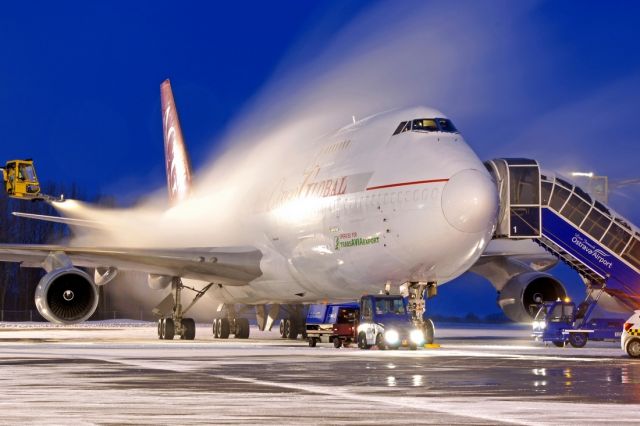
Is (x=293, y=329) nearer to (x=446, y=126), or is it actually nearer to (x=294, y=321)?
(x=294, y=321)

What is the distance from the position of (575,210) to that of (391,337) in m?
7.71

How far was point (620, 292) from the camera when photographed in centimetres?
2983

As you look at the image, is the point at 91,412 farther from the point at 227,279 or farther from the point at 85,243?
the point at 85,243

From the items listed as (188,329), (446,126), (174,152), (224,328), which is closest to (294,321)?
(224,328)

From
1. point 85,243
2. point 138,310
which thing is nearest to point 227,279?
point 85,243

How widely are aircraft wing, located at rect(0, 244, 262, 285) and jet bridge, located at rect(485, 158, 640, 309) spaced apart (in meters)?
7.61

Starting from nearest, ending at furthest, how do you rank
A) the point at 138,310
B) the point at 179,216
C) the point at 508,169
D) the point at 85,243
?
the point at 508,169 < the point at 179,216 < the point at 85,243 < the point at 138,310

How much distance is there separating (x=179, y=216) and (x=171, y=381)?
27.4 m

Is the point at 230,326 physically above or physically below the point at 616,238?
below

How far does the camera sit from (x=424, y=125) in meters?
25.4

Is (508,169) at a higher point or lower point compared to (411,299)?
higher

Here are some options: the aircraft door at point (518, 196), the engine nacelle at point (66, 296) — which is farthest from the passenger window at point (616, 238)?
the engine nacelle at point (66, 296)

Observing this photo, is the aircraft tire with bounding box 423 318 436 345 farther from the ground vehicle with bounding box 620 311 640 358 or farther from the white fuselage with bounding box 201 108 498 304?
the ground vehicle with bounding box 620 311 640 358

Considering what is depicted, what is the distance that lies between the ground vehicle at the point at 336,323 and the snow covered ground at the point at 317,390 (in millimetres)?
6802
